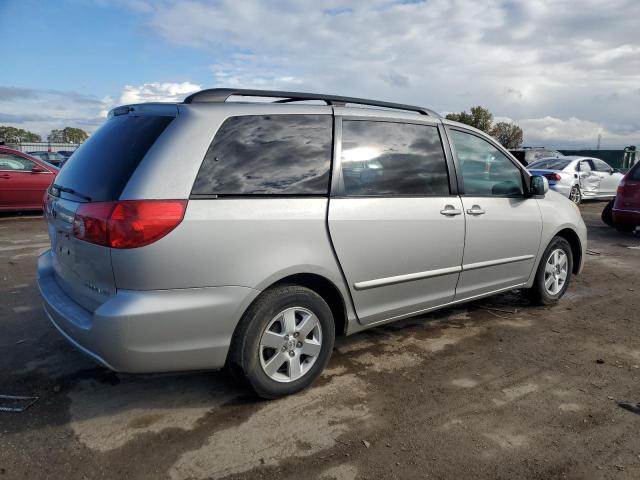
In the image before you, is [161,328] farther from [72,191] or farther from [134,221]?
[72,191]

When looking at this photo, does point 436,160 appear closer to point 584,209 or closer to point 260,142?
point 260,142

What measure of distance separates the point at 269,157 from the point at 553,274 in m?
3.45

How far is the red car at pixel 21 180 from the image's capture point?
1102 centimetres

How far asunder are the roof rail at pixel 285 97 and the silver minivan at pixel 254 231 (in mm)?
13

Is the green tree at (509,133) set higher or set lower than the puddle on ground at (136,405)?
higher

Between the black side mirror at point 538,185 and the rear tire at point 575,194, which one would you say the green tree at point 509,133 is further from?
the black side mirror at point 538,185

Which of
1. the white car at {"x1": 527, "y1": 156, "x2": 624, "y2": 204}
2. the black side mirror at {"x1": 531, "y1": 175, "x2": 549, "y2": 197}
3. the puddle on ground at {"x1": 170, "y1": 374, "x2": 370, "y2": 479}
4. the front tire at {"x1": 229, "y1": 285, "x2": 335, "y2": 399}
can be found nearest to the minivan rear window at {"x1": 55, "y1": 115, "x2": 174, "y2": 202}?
the front tire at {"x1": 229, "y1": 285, "x2": 335, "y2": 399}

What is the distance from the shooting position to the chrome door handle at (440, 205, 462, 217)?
12.6 ft

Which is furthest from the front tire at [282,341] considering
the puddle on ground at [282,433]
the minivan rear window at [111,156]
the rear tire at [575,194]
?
the rear tire at [575,194]

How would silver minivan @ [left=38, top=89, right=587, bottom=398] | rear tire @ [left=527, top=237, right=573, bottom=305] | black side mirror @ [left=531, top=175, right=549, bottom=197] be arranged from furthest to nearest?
rear tire @ [left=527, top=237, right=573, bottom=305], black side mirror @ [left=531, top=175, right=549, bottom=197], silver minivan @ [left=38, top=89, right=587, bottom=398]

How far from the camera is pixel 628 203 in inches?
365

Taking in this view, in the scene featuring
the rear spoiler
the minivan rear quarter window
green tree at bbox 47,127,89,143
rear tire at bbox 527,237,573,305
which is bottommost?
rear tire at bbox 527,237,573,305

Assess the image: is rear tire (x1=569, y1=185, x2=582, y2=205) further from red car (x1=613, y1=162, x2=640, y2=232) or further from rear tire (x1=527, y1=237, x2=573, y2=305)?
rear tire (x1=527, y1=237, x2=573, y2=305)

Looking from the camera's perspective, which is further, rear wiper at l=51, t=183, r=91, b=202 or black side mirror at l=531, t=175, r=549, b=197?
black side mirror at l=531, t=175, r=549, b=197
